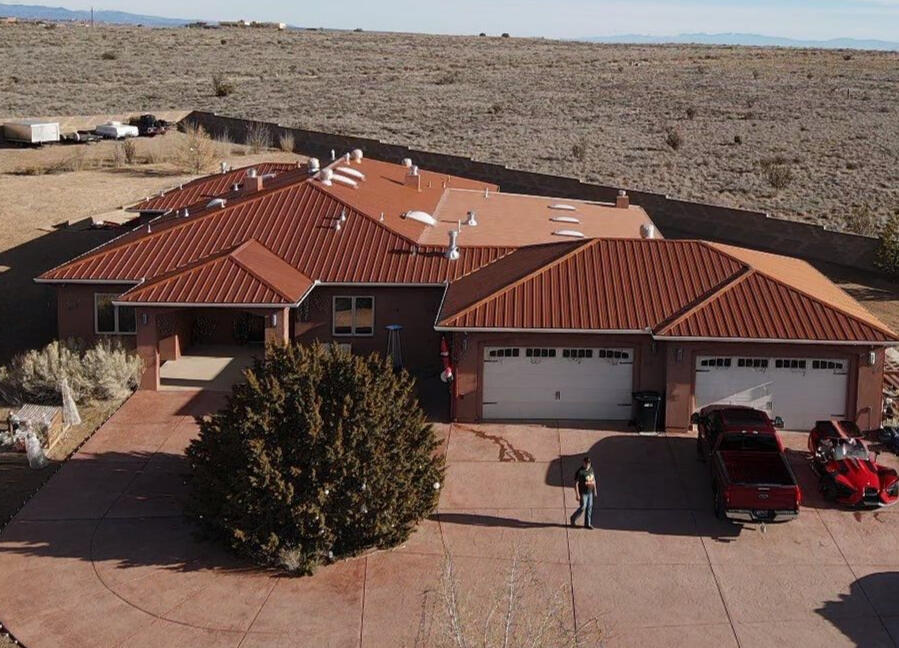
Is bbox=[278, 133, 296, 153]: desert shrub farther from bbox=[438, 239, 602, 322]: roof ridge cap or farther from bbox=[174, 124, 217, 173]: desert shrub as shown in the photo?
bbox=[438, 239, 602, 322]: roof ridge cap

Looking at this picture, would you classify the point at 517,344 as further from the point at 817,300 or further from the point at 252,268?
the point at 252,268

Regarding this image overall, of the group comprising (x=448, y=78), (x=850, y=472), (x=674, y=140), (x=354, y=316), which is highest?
(x=448, y=78)

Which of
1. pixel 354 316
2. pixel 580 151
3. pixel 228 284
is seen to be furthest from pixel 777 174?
pixel 228 284

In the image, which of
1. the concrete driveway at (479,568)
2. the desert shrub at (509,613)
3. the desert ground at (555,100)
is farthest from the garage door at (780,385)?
the desert ground at (555,100)

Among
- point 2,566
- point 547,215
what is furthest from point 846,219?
point 2,566

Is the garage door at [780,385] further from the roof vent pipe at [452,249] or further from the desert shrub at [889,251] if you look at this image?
the desert shrub at [889,251]

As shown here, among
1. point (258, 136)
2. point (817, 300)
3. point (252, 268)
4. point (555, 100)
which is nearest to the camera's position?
point (817, 300)

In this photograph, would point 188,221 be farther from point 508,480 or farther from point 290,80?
point 290,80
